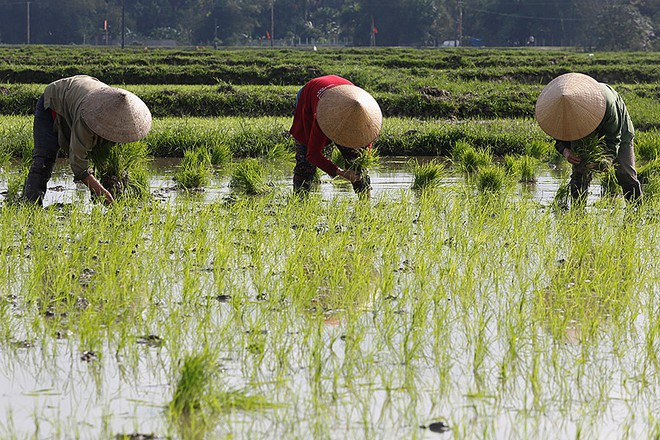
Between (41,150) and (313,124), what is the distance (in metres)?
1.63

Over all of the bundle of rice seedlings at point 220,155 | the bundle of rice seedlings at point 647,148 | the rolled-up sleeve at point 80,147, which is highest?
the bundle of rice seedlings at point 647,148

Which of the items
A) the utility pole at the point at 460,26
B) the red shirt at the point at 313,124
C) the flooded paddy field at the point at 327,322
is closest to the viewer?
the flooded paddy field at the point at 327,322

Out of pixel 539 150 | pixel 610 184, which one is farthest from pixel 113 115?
pixel 539 150

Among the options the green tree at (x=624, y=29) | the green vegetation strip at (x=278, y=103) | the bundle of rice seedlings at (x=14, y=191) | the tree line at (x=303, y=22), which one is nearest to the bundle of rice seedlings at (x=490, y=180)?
the bundle of rice seedlings at (x=14, y=191)

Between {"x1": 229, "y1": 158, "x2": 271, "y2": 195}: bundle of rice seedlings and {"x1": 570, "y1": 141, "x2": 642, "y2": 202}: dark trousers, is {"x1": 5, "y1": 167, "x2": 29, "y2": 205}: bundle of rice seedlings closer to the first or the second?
{"x1": 229, "y1": 158, "x2": 271, "y2": 195}: bundle of rice seedlings

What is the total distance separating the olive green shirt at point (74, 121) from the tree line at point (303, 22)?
170 feet

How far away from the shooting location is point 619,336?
359 cm

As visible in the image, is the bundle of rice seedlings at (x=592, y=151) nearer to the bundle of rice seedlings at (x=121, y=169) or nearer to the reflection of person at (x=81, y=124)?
the reflection of person at (x=81, y=124)

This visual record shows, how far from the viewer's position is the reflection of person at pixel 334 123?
523cm

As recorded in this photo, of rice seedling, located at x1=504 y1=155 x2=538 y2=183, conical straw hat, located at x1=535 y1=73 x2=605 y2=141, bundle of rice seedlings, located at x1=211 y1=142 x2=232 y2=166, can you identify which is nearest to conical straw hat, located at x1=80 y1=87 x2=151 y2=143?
conical straw hat, located at x1=535 y1=73 x2=605 y2=141

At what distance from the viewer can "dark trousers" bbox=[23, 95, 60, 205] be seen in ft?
19.0

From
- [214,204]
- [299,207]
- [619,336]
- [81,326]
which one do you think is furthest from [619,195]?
[81,326]

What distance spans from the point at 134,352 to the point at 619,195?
4.49 metres

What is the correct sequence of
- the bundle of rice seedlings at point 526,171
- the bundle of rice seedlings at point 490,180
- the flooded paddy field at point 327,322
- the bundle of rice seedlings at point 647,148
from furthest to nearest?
the bundle of rice seedlings at point 647,148, the bundle of rice seedlings at point 526,171, the bundle of rice seedlings at point 490,180, the flooded paddy field at point 327,322
